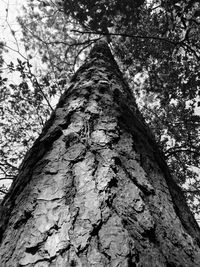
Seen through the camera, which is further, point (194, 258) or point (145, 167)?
point (145, 167)

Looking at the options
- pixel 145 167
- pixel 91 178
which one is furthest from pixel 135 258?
pixel 145 167

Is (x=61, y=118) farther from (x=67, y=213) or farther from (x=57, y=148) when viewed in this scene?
(x=67, y=213)

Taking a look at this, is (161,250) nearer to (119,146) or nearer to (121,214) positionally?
(121,214)

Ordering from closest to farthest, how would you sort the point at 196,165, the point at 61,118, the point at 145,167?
the point at 145,167 < the point at 61,118 < the point at 196,165

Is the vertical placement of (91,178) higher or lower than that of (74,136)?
lower

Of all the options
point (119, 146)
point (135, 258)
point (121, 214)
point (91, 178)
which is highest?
point (119, 146)

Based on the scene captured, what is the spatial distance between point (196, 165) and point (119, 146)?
23.3 ft

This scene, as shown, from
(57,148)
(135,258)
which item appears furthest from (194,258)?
(57,148)

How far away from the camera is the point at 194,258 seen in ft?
2.47

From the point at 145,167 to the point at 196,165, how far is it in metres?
7.07

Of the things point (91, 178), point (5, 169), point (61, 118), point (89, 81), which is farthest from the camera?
point (5, 169)

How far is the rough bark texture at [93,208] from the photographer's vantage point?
0.66 metres

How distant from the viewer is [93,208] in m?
0.78

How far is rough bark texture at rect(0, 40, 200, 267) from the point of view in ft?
2.15
